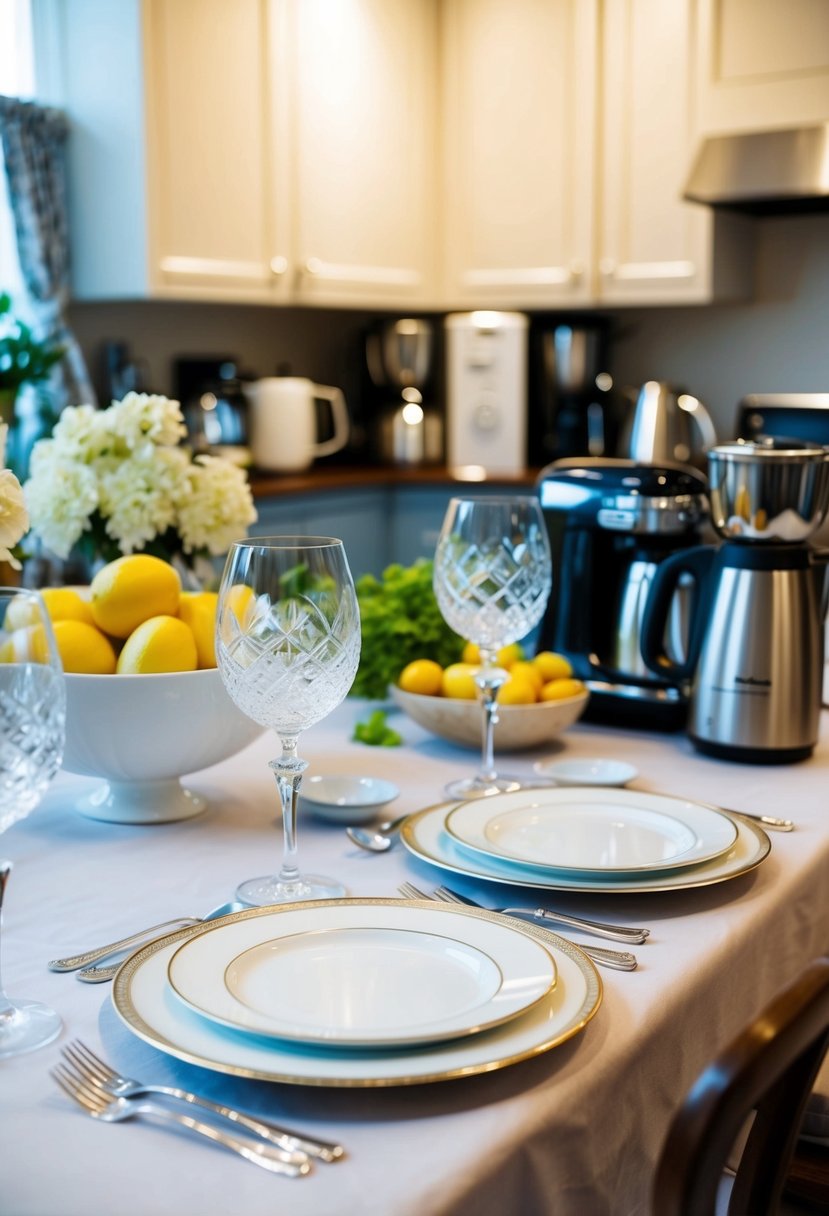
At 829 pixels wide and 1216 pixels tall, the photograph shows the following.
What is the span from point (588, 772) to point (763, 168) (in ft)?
8.39

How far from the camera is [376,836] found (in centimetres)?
102

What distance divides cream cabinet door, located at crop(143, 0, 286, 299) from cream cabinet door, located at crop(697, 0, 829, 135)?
3.78ft

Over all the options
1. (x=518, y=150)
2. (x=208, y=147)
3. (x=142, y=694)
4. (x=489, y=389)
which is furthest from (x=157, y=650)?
(x=518, y=150)

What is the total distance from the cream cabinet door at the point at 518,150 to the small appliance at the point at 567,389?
109mm

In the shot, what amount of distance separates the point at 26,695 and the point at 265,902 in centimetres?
27

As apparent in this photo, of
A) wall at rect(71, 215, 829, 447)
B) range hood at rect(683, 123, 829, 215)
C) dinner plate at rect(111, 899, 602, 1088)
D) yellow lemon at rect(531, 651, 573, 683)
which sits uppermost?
range hood at rect(683, 123, 829, 215)

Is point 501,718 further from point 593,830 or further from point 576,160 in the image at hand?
point 576,160

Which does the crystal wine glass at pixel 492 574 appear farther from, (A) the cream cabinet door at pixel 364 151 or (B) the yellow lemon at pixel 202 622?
(A) the cream cabinet door at pixel 364 151

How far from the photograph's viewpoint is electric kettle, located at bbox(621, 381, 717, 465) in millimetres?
3520

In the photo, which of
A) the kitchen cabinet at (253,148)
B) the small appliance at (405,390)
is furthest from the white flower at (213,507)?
the small appliance at (405,390)

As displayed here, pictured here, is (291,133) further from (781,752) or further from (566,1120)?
(566,1120)

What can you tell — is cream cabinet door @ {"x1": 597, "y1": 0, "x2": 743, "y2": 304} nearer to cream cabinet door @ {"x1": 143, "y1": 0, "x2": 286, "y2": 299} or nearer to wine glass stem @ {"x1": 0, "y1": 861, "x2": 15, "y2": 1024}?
cream cabinet door @ {"x1": 143, "y1": 0, "x2": 286, "y2": 299}

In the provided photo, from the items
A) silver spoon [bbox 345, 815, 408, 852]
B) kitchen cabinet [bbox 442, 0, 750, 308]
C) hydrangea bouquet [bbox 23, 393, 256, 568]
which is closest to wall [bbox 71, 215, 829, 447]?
kitchen cabinet [bbox 442, 0, 750, 308]

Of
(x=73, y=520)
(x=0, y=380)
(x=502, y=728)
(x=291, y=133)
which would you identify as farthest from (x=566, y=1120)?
(x=291, y=133)
